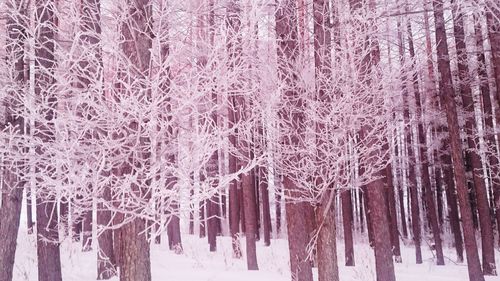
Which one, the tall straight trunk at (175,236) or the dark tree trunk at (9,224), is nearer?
the dark tree trunk at (9,224)

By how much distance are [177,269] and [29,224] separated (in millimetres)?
16101

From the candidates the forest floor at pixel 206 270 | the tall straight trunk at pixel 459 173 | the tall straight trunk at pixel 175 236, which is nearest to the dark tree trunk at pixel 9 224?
the forest floor at pixel 206 270

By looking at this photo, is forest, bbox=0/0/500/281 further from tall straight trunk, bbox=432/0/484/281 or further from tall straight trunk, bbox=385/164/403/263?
tall straight trunk, bbox=385/164/403/263

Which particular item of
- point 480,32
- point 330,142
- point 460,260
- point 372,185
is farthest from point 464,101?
point 330,142

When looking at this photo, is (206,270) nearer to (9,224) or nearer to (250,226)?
(250,226)

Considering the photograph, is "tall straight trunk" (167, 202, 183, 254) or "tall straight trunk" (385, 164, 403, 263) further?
"tall straight trunk" (167, 202, 183, 254)

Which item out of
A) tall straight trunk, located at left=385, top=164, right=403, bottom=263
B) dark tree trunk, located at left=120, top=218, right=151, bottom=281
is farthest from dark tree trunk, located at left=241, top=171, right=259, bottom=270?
dark tree trunk, located at left=120, top=218, right=151, bottom=281

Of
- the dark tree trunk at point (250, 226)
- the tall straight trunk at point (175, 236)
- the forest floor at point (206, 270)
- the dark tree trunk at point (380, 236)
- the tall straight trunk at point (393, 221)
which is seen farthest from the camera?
the tall straight trunk at point (175, 236)

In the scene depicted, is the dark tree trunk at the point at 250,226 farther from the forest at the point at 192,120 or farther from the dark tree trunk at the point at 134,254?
the dark tree trunk at the point at 134,254

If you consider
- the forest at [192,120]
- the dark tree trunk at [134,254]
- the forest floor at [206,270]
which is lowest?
the forest floor at [206,270]

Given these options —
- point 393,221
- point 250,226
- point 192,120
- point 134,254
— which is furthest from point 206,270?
point 393,221

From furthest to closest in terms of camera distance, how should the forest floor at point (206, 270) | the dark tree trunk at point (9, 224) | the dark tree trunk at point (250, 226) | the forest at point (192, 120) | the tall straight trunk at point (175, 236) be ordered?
the tall straight trunk at point (175, 236), the dark tree trunk at point (250, 226), the forest floor at point (206, 270), the dark tree trunk at point (9, 224), the forest at point (192, 120)

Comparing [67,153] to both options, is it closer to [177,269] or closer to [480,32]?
[177,269]

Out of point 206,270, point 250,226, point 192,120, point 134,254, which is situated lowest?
point 206,270
